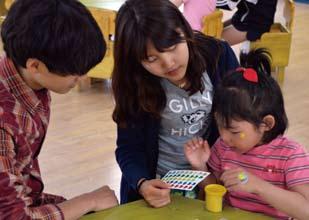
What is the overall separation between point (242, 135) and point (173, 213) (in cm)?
25

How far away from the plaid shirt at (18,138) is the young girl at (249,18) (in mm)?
2342

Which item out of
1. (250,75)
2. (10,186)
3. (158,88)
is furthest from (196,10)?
(10,186)

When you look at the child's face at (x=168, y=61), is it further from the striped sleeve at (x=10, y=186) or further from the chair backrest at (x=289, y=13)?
the chair backrest at (x=289, y=13)

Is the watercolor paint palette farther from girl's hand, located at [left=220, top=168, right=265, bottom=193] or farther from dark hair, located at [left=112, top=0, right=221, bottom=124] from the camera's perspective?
dark hair, located at [left=112, top=0, right=221, bottom=124]

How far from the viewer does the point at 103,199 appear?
125 cm

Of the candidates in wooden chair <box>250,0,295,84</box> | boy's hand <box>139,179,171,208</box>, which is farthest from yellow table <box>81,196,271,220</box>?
wooden chair <box>250,0,295,84</box>

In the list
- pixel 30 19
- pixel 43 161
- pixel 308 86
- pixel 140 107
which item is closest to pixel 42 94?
pixel 30 19

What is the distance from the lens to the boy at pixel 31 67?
1021 millimetres

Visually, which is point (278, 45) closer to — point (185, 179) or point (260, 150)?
point (260, 150)

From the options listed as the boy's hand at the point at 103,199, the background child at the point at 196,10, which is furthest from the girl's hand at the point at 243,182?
the background child at the point at 196,10

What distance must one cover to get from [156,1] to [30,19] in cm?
37

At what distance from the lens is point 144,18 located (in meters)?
1.26

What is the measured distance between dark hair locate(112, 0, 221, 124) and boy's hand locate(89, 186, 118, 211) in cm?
26

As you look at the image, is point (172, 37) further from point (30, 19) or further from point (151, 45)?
point (30, 19)
